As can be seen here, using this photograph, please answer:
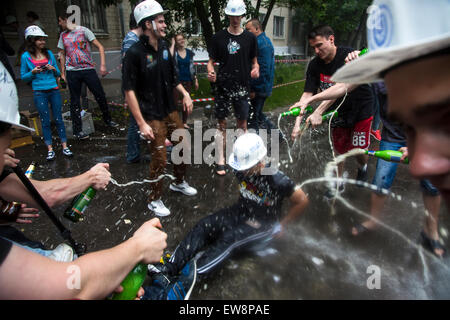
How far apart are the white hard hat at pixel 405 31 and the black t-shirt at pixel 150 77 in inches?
116

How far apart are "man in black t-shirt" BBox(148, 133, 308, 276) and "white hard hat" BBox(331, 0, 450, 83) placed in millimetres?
1942

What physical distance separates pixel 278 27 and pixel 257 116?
2418cm

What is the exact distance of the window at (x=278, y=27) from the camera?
26.2 metres

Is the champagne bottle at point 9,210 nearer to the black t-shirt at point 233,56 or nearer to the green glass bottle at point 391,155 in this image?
the green glass bottle at point 391,155

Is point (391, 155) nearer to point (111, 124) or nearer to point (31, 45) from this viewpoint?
point (31, 45)

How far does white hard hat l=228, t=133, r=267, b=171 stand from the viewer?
268cm

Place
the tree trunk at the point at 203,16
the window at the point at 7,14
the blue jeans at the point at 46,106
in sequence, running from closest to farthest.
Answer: the blue jeans at the point at 46,106
the tree trunk at the point at 203,16
the window at the point at 7,14

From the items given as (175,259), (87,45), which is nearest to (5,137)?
(175,259)

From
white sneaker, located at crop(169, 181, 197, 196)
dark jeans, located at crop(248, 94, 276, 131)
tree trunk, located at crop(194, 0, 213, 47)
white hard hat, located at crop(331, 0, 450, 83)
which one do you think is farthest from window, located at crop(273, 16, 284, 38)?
white hard hat, located at crop(331, 0, 450, 83)

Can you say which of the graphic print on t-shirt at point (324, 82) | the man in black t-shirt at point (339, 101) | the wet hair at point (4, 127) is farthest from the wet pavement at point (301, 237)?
the wet hair at point (4, 127)

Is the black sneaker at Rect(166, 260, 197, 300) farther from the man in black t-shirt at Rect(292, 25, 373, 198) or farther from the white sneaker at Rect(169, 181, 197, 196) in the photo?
the man in black t-shirt at Rect(292, 25, 373, 198)

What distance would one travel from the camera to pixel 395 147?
284 centimetres

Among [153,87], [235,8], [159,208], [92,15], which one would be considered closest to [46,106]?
[153,87]

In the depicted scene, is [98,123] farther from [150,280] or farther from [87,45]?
[150,280]
